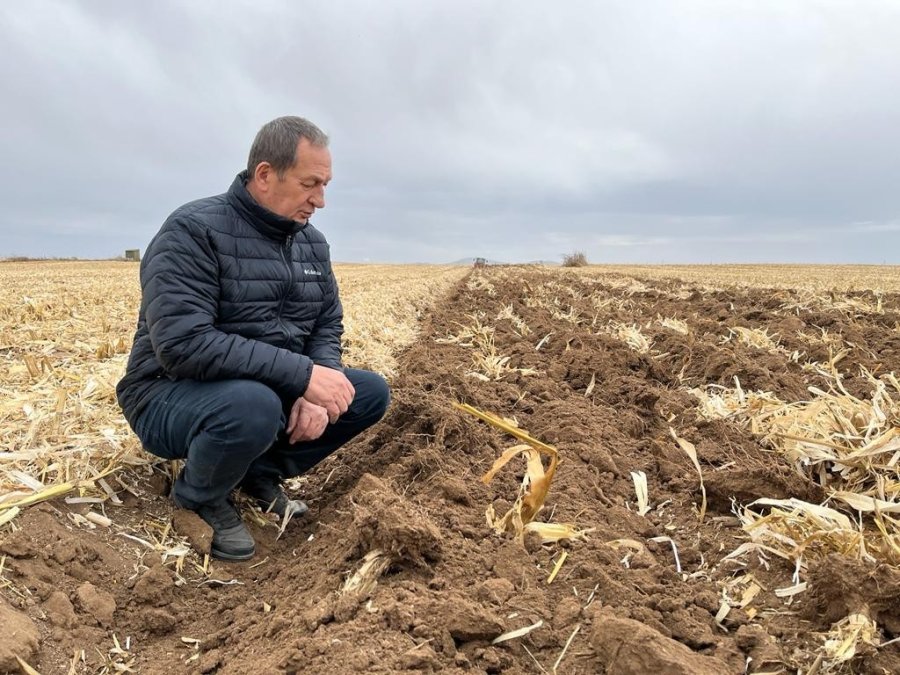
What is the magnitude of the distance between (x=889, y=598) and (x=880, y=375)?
403 centimetres

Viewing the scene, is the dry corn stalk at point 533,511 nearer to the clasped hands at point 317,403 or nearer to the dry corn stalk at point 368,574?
→ the dry corn stalk at point 368,574

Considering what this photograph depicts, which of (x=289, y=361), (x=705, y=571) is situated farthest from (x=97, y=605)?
(x=705, y=571)

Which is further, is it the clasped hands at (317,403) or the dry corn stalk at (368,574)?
the clasped hands at (317,403)

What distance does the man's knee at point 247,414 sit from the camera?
9.30 ft

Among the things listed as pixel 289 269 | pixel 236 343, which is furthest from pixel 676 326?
pixel 236 343

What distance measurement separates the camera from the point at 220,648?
223 centimetres

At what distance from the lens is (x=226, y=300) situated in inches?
123

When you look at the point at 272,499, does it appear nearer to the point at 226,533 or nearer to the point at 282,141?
the point at 226,533

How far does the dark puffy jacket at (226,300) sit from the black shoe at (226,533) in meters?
0.60

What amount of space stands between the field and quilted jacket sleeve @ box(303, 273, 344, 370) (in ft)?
2.21

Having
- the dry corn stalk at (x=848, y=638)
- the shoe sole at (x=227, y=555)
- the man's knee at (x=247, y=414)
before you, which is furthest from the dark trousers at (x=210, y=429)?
the dry corn stalk at (x=848, y=638)

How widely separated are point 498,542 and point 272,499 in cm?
153

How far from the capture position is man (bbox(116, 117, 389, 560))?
113 inches

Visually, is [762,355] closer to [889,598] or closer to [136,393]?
[889,598]
